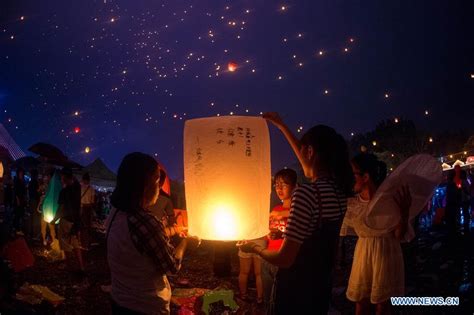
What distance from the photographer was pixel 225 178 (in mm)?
2879

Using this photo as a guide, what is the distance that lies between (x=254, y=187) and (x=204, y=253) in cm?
888

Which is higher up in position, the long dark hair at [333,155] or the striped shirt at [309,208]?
the long dark hair at [333,155]

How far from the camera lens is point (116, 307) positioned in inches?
108

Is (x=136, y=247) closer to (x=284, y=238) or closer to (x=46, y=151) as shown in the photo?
(x=284, y=238)

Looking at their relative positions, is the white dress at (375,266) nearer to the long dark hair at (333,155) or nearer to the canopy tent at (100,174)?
the long dark hair at (333,155)

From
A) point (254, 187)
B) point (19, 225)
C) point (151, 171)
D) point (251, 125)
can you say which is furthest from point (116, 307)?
point (19, 225)

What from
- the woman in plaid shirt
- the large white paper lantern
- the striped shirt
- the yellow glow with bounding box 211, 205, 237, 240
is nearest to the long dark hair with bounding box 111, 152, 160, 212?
the woman in plaid shirt

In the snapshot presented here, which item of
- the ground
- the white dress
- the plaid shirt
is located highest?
the plaid shirt

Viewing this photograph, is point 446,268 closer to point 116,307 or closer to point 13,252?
point 116,307

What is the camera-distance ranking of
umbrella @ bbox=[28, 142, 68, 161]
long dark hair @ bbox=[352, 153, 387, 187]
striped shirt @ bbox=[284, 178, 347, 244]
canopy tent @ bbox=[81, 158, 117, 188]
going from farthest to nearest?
canopy tent @ bbox=[81, 158, 117, 188], umbrella @ bbox=[28, 142, 68, 161], long dark hair @ bbox=[352, 153, 387, 187], striped shirt @ bbox=[284, 178, 347, 244]

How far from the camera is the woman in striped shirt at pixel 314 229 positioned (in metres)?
2.47

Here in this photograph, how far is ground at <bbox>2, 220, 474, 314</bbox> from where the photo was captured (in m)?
6.34

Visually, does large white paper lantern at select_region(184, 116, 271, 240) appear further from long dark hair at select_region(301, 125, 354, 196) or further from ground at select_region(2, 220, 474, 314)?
ground at select_region(2, 220, 474, 314)

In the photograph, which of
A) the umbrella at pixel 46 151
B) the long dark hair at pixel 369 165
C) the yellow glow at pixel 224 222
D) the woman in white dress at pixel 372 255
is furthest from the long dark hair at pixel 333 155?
the umbrella at pixel 46 151
